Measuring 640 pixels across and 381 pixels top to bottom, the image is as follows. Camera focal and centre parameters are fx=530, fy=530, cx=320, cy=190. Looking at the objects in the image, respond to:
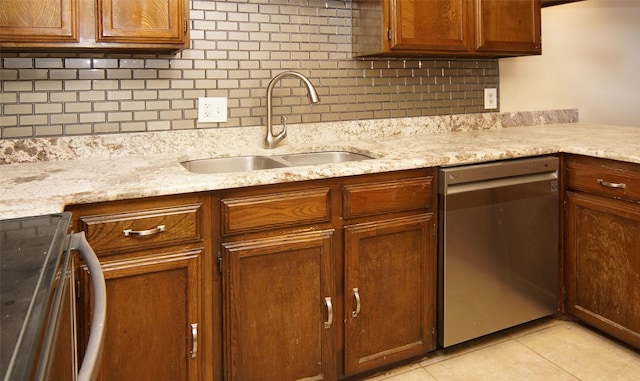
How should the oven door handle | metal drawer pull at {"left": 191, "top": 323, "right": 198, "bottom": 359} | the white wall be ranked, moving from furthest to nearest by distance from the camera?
the white wall, metal drawer pull at {"left": 191, "top": 323, "right": 198, "bottom": 359}, the oven door handle

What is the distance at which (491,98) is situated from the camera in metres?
2.95

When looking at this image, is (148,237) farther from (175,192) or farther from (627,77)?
(627,77)

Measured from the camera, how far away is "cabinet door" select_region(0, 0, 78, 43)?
5.41ft

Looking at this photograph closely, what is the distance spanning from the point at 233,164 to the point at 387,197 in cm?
71

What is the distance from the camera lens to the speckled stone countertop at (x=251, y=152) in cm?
149

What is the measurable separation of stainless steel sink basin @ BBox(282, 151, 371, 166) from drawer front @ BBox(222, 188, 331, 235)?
52 centimetres

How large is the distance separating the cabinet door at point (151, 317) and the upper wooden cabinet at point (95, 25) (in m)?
0.77

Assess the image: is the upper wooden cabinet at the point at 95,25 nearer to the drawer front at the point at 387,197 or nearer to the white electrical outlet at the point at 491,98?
the drawer front at the point at 387,197

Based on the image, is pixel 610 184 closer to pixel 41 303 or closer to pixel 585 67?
pixel 585 67

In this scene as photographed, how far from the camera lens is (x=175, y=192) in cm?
155

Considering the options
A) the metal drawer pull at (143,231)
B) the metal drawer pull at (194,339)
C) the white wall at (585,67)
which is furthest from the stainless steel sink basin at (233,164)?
the white wall at (585,67)

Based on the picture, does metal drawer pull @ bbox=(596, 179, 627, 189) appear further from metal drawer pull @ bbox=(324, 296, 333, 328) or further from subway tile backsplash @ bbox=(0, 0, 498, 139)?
metal drawer pull @ bbox=(324, 296, 333, 328)

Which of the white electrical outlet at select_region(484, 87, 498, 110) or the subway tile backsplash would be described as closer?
the subway tile backsplash

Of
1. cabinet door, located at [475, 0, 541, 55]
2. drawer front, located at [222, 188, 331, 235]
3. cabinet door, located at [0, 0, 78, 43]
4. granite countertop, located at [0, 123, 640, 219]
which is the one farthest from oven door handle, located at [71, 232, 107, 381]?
cabinet door, located at [475, 0, 541, 55]
